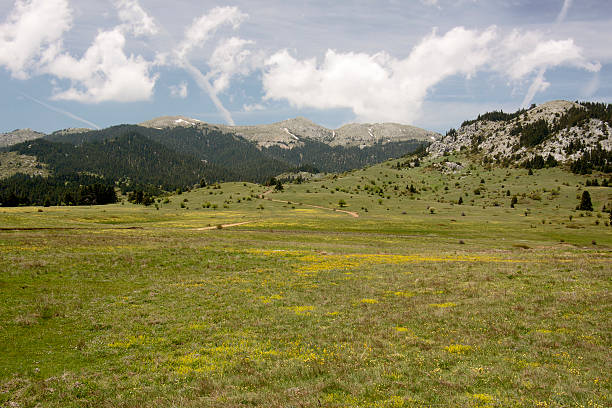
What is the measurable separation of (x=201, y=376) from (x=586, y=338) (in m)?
18.5

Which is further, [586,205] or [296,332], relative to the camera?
[586,205]

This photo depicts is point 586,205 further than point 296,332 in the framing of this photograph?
Yes

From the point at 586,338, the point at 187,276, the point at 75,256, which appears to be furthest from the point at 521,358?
the point at 75,256

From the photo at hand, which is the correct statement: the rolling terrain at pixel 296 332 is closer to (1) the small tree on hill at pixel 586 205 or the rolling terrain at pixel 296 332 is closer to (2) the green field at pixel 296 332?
(2) the green field at pixel 296 332

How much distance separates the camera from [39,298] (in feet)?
77.0

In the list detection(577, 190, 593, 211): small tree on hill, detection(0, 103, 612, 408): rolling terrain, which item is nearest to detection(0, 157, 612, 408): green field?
detection(0, 103, 612, 408): rolling terrain

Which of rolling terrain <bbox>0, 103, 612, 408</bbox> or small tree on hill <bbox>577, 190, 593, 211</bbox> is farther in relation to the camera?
small tree on hill <bbox>577, 190, 593, 211</bbox>

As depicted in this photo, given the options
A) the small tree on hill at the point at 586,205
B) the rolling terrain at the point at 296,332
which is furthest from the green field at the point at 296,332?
the small tree on hill at the point at 586,205

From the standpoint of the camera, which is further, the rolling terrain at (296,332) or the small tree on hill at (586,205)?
the small tree on hill at (586,205)

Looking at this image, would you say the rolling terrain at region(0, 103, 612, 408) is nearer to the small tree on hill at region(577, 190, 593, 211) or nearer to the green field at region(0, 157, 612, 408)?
the green field at region(0, 157, 612, 408)

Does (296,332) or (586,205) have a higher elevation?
(586,205)

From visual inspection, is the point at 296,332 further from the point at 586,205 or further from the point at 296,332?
the point at 586,205

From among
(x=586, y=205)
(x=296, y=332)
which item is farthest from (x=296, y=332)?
(x=586, y=205)

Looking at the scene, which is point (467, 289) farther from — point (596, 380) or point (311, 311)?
point (596, 380)
